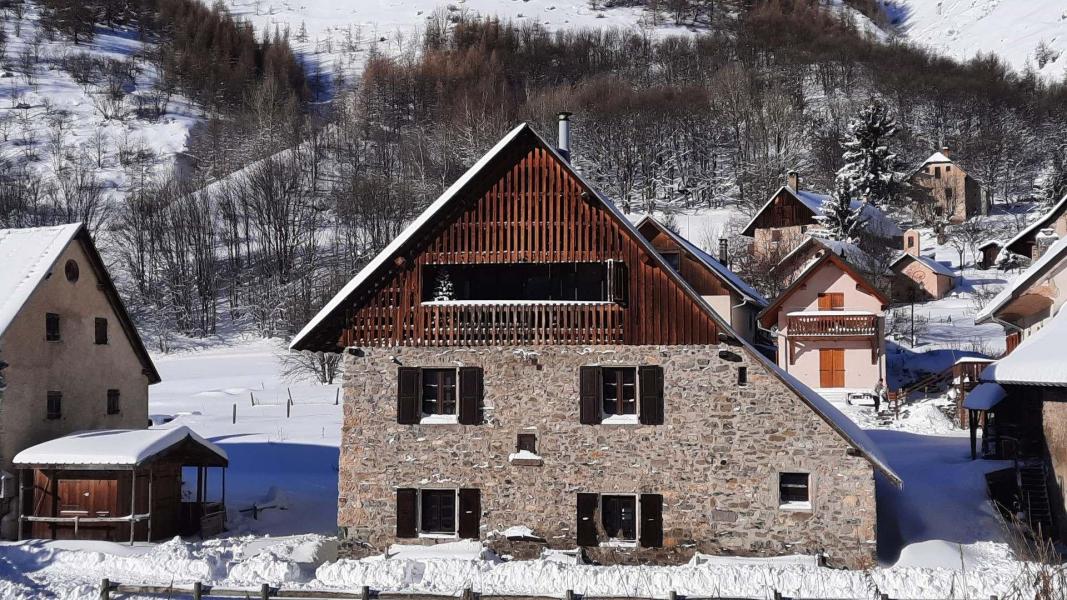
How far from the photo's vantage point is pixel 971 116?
108 metres

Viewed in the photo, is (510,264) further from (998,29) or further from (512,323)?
(998,29)

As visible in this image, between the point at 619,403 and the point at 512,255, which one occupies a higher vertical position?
the point at 512,255

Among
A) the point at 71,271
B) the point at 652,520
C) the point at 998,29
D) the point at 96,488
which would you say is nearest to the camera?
the point at 652,520

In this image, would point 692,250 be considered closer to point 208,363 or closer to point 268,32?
point 208,363

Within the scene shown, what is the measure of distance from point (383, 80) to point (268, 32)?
40915 mm

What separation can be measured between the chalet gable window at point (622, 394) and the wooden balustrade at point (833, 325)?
81.3 feet

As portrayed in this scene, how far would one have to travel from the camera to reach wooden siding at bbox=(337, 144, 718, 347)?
21.0 metres

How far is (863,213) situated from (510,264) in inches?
2242

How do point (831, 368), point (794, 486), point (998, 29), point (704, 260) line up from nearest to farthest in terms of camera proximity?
point (794, 486) < point (704, 260) < point (831, 368) < point (998, 29)

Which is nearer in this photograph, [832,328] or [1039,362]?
[1039,362]

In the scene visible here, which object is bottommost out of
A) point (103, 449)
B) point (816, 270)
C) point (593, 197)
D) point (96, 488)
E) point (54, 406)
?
point (96, 488)

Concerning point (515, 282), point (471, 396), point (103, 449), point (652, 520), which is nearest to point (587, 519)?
point (652, 520)

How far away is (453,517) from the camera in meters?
21.1

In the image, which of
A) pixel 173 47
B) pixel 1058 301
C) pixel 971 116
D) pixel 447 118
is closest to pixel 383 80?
pixel 447 118
